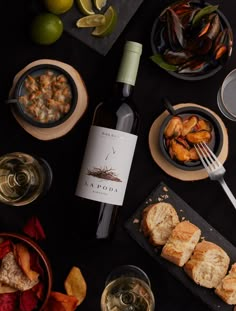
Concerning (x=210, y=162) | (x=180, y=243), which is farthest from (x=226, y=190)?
(x=180, y=243)

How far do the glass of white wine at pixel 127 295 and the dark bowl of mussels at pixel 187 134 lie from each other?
0.34 meters

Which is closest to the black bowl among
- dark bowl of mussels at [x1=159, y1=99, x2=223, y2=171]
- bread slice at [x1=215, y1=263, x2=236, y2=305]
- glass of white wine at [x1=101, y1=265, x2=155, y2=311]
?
dark bowl of mussels at [x1=159, y1=99, x2=223, y2=171]

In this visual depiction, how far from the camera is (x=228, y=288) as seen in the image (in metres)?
1.62

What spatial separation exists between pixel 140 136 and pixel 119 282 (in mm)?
413

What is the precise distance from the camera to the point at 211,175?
1642 mm

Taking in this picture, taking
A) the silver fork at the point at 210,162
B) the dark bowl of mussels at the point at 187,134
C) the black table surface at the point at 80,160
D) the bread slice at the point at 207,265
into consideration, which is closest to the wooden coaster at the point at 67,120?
the black table surface at the point at 80,160

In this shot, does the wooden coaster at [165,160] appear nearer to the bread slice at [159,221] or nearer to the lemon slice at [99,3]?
the bread slice at [159,221]

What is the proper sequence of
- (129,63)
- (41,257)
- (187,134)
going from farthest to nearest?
(187,134), (41,257), (129,63)

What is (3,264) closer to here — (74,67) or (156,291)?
(156,291)

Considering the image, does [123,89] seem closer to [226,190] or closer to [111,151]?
[111,151]

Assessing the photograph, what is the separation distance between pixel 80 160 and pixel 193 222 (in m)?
0.37

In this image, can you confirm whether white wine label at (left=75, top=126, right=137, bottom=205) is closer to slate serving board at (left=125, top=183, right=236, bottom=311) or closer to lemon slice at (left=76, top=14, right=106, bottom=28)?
slate serving board at (left=125, top=183, right=236, bottom=311)

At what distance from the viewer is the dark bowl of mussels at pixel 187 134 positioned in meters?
1.63

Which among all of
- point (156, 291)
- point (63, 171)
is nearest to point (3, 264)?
point (63, 171)
